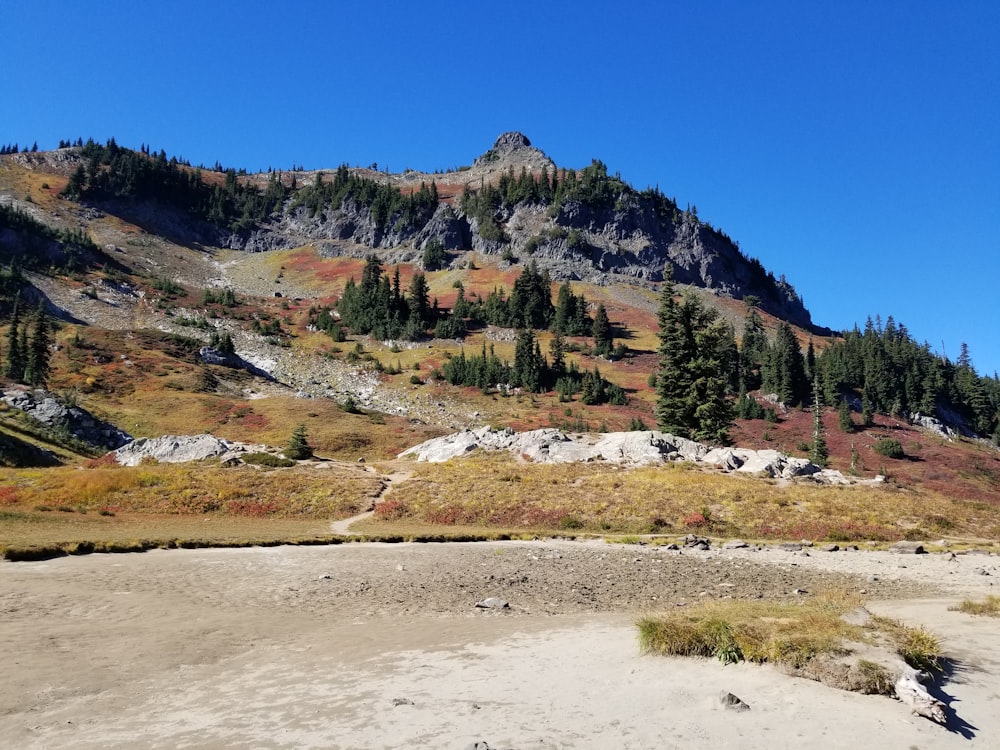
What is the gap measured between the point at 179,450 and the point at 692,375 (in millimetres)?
48658

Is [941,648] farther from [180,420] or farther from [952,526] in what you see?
[180,420]

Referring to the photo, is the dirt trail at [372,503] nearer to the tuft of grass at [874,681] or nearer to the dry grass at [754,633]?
the dry grass at [754,633]

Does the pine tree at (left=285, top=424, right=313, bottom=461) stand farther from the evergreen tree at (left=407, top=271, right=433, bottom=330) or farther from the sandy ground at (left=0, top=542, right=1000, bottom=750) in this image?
the evergreen tree at (left=407, top=271, right=433, bottom=330)

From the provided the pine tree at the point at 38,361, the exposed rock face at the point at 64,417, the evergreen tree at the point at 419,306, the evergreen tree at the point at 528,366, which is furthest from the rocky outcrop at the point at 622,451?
the evergreen tree at the point at 419,306

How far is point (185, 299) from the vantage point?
474 ft

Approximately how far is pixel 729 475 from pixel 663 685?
113 ft

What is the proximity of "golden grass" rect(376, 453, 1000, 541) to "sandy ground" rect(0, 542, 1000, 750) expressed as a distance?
407 inches

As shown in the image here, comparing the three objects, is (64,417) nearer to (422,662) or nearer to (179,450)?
(179,450)

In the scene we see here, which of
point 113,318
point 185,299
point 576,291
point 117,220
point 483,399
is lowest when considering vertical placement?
point 483,399

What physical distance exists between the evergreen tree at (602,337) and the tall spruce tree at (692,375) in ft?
230

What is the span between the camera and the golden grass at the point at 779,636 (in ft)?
31.6

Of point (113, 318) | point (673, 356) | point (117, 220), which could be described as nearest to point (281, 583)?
point (673, 356)

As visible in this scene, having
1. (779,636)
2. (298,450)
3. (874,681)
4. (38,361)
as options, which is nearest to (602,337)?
(298,450)

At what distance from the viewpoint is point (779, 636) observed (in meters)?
10.3
